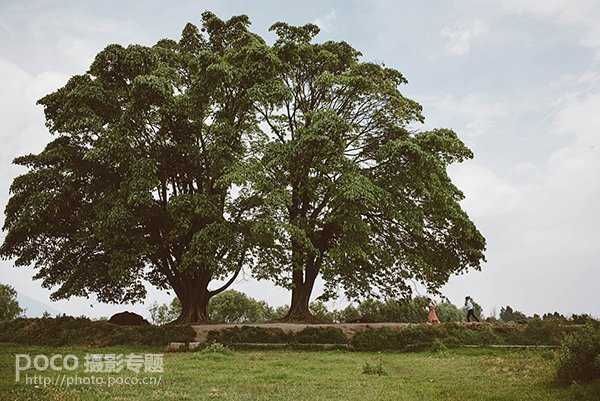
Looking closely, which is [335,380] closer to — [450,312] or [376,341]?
[376,341]

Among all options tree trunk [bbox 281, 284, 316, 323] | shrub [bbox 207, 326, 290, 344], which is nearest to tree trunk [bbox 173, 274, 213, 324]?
tree trunk [bbox 281, 284, 316, 323]

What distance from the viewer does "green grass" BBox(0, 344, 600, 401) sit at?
1169 cm

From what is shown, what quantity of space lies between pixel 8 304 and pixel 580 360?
98345 mm

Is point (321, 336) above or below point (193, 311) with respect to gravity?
below

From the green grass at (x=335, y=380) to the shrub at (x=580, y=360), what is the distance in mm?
449

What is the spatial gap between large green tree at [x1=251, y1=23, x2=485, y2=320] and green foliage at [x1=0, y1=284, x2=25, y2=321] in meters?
70.0

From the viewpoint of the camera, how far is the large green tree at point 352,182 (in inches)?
1131

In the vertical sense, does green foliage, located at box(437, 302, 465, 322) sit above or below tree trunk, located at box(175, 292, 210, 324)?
below

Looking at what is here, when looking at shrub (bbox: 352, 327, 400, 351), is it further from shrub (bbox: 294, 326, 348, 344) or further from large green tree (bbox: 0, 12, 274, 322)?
large green tree (bbox: 0, 12, 274, 322)

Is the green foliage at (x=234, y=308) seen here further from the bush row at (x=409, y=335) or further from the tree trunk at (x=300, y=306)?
the bush row at (x=409, y=335)

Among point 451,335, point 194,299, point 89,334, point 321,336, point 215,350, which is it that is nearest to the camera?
point 215,350

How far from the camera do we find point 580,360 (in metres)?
12.4

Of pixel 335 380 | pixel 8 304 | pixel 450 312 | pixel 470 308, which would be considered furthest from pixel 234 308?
pixel 335 380

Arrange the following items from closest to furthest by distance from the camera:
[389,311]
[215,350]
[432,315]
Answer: [215,350] → [432,315] → [389,311]
